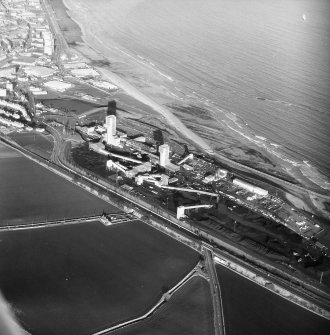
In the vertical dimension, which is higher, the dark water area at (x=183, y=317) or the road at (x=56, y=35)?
the road at (x=56, y=35)

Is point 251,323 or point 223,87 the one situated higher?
point 223,87

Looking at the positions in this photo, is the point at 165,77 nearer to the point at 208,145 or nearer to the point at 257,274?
the point at 208,145

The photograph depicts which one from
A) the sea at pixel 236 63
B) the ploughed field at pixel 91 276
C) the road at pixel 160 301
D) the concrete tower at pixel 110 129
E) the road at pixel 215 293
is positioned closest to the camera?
the road at pixel 160 301

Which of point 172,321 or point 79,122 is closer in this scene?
point 172,321

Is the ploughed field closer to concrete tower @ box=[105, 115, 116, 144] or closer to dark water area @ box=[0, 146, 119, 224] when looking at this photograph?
dark water area @ box=[0, 146, 119, 224]

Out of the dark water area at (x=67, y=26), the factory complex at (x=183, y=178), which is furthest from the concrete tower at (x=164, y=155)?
the dark water area at (x=67, y=26)

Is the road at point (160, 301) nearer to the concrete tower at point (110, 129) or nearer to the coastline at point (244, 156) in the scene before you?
the coastline at point (244, 156)

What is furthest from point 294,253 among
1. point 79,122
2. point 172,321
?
point 79,122

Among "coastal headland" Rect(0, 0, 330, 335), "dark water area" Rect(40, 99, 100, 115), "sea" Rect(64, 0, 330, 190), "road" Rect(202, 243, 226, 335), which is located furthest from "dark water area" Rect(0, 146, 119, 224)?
"sea" Rect(64, 0, 330, 190)
